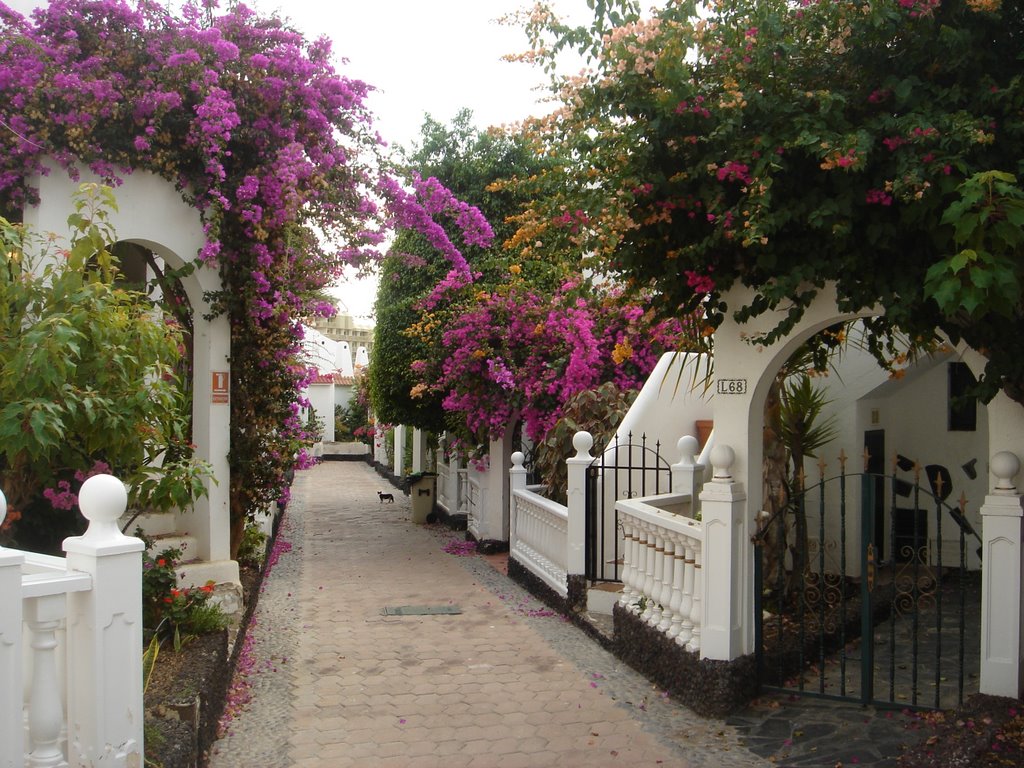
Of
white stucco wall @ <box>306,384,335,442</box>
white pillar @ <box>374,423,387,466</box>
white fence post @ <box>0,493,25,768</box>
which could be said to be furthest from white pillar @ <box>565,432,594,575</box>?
white stucco wall @ <box>306,384,335,442</box>

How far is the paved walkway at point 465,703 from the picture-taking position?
500cm

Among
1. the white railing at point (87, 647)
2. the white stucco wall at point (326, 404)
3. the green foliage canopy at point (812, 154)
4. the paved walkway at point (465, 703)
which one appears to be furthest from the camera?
the white stucco wall at point (326, 404)

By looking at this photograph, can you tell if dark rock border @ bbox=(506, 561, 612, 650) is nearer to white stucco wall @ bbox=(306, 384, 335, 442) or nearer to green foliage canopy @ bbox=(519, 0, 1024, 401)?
green foliage canopy @ bbox=(519, 0, 1024, 401)

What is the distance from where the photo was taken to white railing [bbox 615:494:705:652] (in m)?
5.86

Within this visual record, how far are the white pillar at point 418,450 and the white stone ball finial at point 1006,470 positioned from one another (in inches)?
606

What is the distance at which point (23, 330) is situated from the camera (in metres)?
4.67

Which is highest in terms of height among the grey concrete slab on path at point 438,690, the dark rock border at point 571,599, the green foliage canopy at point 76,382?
the green foliage canopy at point 76,382

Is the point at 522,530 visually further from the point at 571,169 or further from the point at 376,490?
the point at 376,490

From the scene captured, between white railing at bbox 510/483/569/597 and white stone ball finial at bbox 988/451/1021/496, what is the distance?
4.27 metres

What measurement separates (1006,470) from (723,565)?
5.36 feet

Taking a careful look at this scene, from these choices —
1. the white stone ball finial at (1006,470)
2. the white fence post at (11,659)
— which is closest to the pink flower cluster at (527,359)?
the white stone ball finial at (1006,470)

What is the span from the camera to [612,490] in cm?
827

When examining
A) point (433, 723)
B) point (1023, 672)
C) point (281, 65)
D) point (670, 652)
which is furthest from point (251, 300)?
point (1023, 672)

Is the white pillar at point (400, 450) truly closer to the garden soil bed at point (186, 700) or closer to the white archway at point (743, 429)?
the garden soil bed at point (186, 700)
